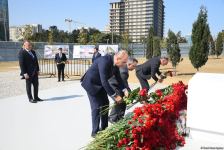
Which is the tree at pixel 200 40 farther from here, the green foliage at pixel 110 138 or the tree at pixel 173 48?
the green foliage at pixel 110 138

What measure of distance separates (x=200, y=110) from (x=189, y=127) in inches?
16.7

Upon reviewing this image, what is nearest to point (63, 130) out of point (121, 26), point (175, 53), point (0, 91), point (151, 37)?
point (0, 91)

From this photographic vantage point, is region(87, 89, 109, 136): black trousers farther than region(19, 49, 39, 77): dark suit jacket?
No

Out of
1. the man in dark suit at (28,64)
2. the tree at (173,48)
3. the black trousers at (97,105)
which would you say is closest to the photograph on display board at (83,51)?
the tree at (173,48)

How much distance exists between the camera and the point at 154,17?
441 feet

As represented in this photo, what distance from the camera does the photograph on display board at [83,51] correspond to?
23.3m

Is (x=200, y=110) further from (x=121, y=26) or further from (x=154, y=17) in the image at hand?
(x=154, y=17)

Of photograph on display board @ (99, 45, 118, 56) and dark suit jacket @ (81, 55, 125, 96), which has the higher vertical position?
photograph on display board @ (99, 45, 118, 56)

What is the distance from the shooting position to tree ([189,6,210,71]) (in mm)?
18312

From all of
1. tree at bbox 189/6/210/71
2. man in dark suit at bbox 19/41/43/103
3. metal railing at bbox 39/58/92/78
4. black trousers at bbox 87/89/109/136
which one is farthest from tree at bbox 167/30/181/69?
black trousers at bbox 87/89/109/136

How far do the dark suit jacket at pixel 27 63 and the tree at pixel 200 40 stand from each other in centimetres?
1200

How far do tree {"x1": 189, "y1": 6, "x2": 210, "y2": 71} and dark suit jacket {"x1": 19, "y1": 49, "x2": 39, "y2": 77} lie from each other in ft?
39.4

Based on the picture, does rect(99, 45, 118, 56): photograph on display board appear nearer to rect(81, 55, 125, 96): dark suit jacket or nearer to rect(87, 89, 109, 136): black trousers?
rect(81, 55, 125, 96): dark suit jacket

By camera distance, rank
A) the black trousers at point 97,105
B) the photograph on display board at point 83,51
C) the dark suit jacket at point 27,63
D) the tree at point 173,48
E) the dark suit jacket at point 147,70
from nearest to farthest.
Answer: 1. the black trousers at point 97,105
2. the dark suit jacket at point 147,70
3. the dark suit jacket at point 27,63
4. the tree at point 173,48
5. the photograph on display board at point 83,51
